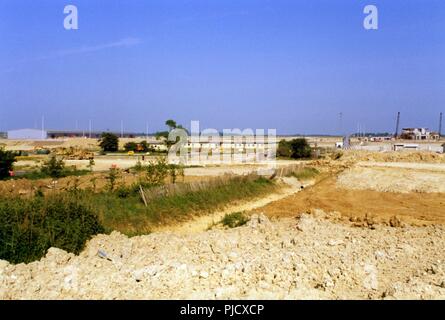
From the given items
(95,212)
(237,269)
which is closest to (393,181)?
(95,212)

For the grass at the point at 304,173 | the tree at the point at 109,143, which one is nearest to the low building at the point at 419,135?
the tree at the point at 109,143

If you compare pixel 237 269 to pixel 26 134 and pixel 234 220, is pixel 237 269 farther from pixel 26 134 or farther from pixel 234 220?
pixel 26 134

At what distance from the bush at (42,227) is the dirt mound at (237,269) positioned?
48cm

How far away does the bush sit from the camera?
891 cm

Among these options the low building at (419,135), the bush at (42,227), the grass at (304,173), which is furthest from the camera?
the low building at (419,135)

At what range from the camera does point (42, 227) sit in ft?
31.8

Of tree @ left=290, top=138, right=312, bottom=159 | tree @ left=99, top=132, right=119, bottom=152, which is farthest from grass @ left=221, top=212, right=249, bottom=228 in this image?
tree @ left=99, top=132, right=119, bottom=152

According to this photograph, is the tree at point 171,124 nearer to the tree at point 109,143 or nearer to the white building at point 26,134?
the tree at point 109,143

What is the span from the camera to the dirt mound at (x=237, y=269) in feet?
22.9

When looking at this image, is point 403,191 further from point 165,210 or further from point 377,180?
point 165,210

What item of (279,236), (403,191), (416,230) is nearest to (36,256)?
(279,236)

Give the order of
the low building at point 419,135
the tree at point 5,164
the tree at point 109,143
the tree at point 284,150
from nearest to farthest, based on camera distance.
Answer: the tree at point 5,164 → the tree at point 284,150 → the tree at point 109,143 → the low building at point 419,135

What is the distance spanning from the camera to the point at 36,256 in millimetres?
8875
